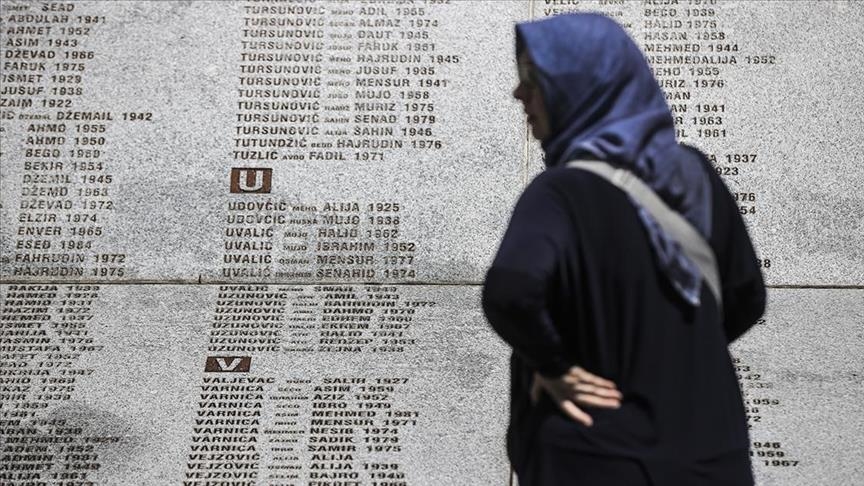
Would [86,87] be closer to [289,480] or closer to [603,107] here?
[289,480]

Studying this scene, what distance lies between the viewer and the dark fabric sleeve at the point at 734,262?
10.9ft

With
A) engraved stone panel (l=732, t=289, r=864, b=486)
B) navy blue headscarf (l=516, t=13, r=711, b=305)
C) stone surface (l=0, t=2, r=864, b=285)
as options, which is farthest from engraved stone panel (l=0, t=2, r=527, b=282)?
navy blue headscarf (l=516, t=13, r=711, b=305)

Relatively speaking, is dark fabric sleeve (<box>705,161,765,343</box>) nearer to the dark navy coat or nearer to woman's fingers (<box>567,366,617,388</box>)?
the dark navy coat

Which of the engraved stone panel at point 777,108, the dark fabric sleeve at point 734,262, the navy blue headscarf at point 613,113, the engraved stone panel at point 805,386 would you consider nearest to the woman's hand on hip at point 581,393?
the navy blue headscarf at point 613,113

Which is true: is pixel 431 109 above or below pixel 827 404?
above

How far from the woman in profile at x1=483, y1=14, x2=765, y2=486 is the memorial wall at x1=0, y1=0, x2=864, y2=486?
8.56ft

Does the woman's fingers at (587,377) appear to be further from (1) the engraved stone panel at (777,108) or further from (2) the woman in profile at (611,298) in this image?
(1) the engraved stone panel at (777,108)

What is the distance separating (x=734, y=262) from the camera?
337 centimetres

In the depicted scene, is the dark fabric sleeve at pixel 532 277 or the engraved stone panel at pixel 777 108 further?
the engraved stone panel at pixel 777 108

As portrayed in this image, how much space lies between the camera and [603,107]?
126 inches

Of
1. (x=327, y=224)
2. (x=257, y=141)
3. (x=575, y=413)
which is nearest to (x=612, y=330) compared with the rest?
(x=575, y=413)

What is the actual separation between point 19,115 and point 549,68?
4.32m

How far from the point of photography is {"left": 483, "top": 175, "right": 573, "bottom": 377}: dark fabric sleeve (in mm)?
3023

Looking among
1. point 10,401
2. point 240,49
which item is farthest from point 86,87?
point 10,401
